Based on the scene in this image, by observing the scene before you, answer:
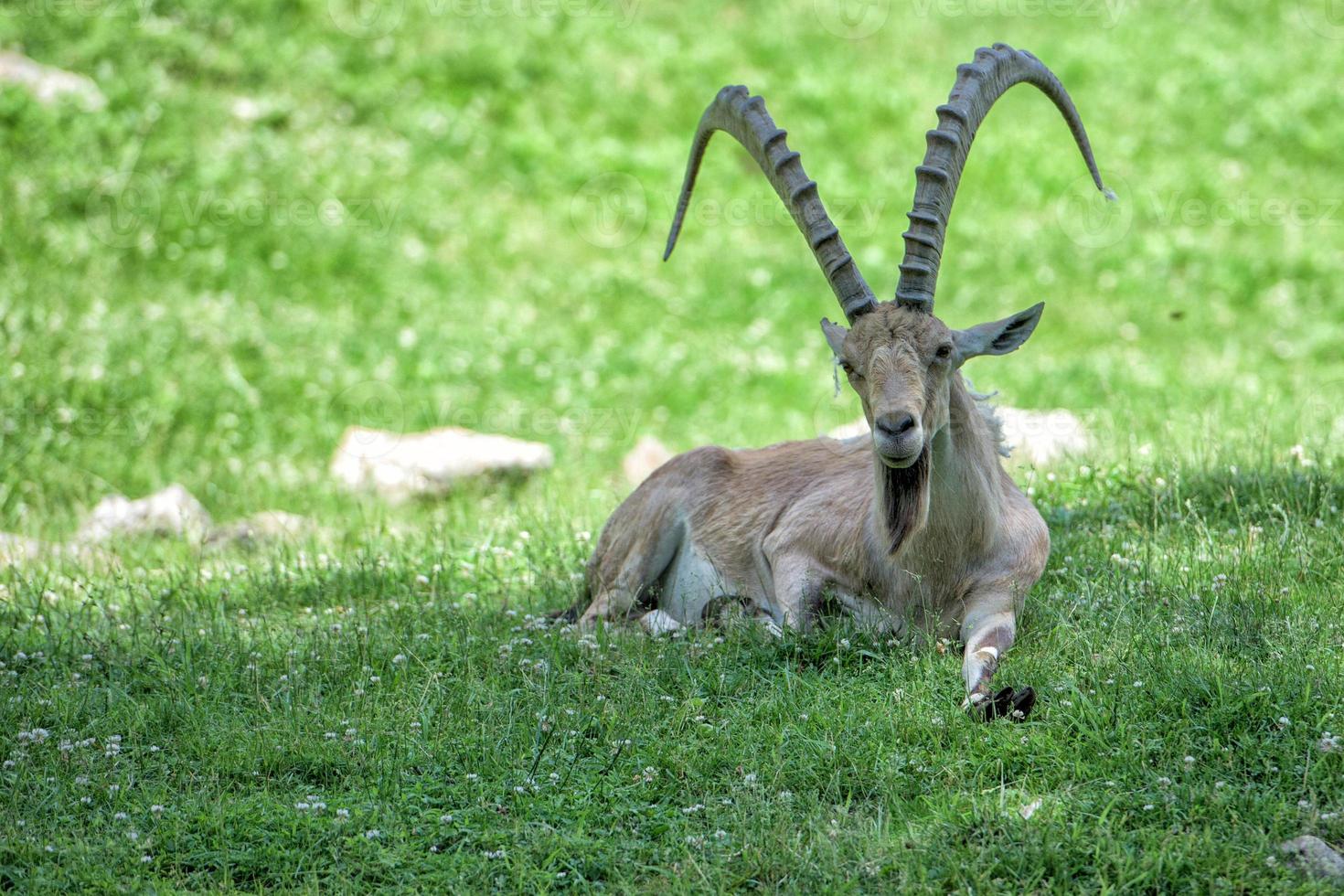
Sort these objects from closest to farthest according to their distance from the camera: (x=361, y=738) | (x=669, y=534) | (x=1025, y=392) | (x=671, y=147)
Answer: (x=361, y=738), (x=669, y=534), (x=1025, y=392), (x=671, y=147)

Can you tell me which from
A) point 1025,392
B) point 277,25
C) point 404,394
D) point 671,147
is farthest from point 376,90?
point 1025,392

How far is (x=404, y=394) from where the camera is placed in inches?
536

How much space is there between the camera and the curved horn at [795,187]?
242 inches

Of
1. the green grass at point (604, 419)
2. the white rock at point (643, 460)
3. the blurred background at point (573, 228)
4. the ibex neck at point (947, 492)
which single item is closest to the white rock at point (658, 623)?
the green grass at point (604, 419)

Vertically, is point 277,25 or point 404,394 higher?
point 277,25

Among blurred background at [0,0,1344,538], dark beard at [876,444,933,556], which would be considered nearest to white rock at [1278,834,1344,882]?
dark beard at [876,444,933,556]

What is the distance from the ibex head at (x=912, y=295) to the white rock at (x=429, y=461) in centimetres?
506

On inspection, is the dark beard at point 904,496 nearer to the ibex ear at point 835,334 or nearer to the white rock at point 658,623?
the ibex ear at point 835,334

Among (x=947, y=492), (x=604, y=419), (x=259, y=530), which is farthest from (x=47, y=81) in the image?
(x=947, y=492)

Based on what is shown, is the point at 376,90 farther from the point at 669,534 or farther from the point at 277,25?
the point at 669,534

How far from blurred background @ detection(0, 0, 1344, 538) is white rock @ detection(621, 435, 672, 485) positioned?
0.35m

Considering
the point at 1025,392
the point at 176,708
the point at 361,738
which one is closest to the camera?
the point at 361,738

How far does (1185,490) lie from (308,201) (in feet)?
34.1

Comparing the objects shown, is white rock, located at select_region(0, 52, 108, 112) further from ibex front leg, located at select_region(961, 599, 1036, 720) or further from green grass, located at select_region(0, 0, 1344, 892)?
ibex front leg, located at select_region(961, 599, 1036, 720)
